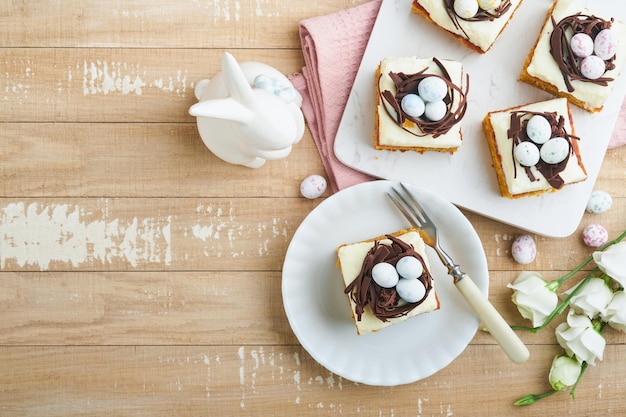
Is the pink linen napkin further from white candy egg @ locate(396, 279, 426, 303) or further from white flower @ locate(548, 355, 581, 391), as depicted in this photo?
white flower @ locate(548, 355, 581, 391)

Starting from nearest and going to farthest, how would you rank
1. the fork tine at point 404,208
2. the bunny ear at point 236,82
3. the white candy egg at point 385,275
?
1. the bunny ear at point 236,82
2. the white candy egg at point 385,275
3. the fork tine at point 404,208

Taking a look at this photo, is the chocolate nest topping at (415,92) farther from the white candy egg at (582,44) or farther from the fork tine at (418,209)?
the white candy egg at (582,44)

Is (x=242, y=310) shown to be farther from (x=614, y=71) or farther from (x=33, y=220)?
(x=614, y=71)

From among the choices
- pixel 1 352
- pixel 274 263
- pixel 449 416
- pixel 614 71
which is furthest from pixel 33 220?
pixel 614 71

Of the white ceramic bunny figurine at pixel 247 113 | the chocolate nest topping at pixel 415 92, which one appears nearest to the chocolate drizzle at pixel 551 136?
the chocolate nest topping at pixel 415 92

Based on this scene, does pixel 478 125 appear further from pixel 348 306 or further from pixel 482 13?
pixel 348 306

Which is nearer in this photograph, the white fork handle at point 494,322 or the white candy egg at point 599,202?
the white fork handle at point 494,322
